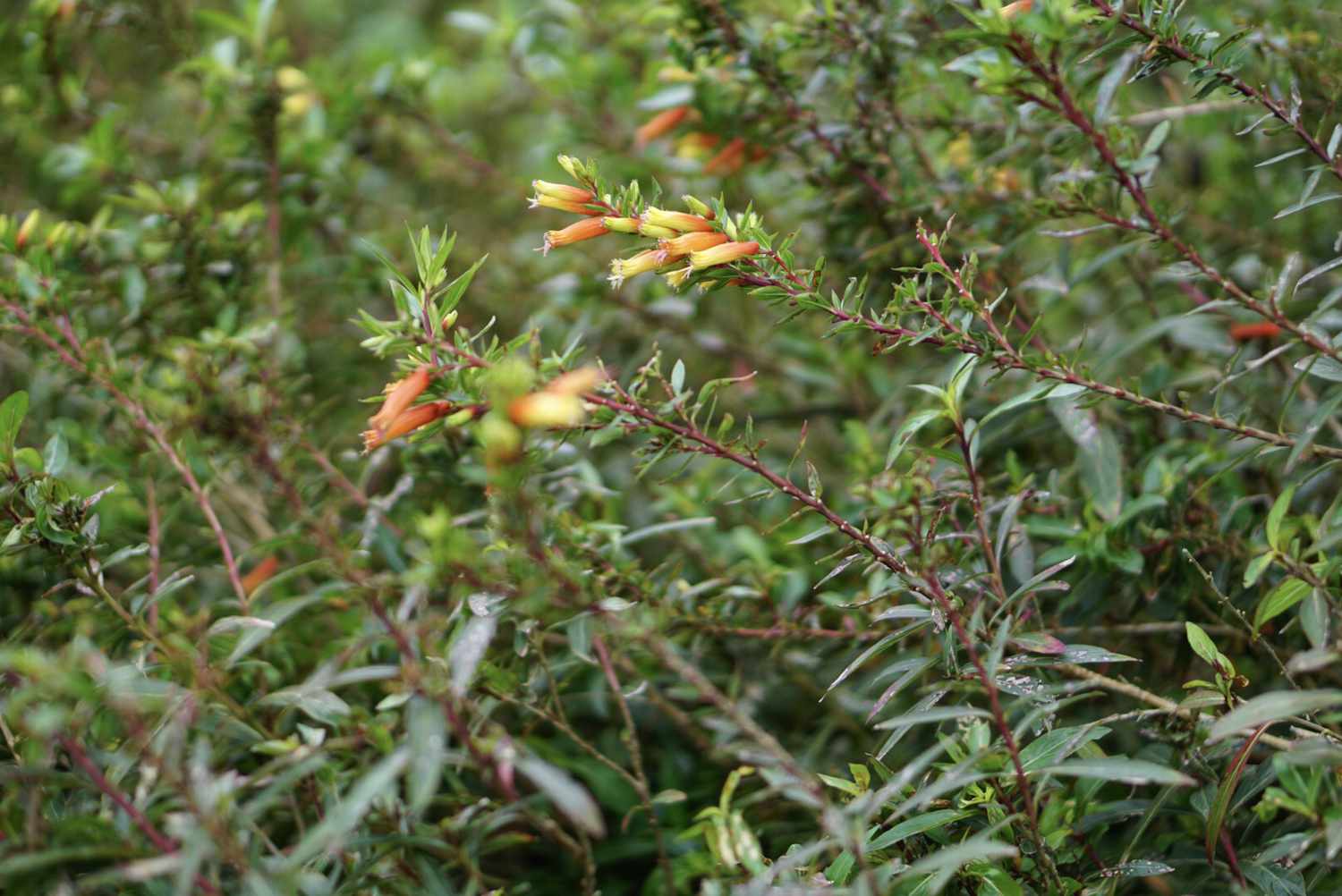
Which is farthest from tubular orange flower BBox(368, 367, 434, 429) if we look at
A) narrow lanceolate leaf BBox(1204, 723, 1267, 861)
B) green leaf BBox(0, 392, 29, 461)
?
narrow lanceolate leaf BBox(1204, 723, 1267, 861)

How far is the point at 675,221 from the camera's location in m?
1.12

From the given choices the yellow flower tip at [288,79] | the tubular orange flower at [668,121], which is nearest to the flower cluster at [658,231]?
the tubular orange flower at [668,121]

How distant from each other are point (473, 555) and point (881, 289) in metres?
1.14

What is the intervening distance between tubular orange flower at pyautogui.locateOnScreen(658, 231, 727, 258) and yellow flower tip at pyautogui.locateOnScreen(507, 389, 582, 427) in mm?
Result: 285

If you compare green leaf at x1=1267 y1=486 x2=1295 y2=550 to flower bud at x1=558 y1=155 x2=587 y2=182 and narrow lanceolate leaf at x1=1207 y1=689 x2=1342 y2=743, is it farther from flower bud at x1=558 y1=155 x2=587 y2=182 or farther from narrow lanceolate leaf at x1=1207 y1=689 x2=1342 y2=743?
flower bud at x1=558 y1=155 x2=587 y2=182

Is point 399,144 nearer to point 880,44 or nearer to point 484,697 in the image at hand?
point 880,44

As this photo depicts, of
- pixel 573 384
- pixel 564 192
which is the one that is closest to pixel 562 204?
pixel 564 192

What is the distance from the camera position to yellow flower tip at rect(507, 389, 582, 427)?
0.90 m

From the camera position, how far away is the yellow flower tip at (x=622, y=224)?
1.16 meters

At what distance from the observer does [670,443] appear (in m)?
1.14

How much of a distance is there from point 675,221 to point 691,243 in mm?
31

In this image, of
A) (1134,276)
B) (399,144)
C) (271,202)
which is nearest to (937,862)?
(1134,276)

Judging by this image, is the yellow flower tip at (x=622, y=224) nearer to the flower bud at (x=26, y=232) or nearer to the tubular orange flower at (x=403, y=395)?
the tubular orange flower at (x=403, y=395)

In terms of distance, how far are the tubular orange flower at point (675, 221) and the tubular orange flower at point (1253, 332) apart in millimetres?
1056
